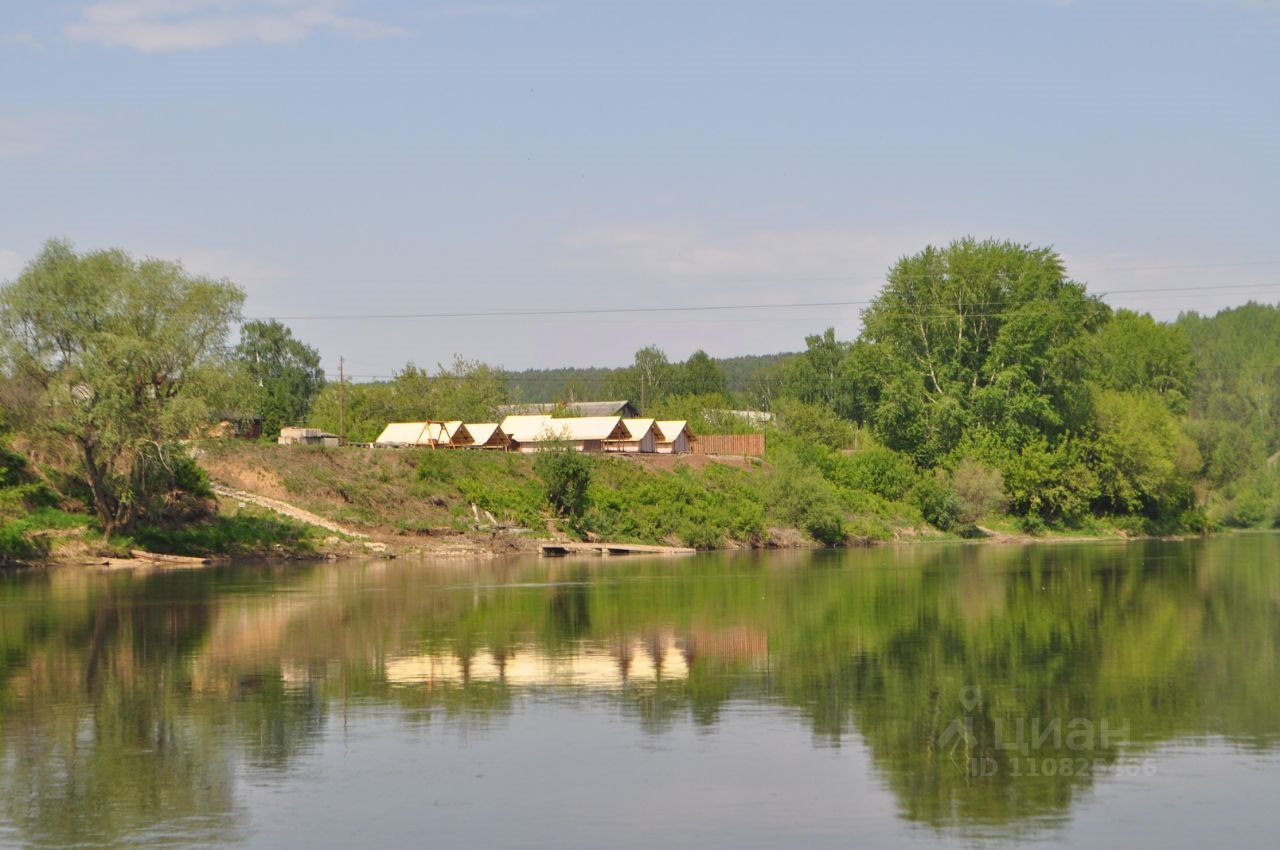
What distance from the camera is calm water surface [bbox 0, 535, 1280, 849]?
14.4 metres

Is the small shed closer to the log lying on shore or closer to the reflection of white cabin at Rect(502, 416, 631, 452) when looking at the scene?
the reflection of white cabin at Rect(502, 416, 631, 452)

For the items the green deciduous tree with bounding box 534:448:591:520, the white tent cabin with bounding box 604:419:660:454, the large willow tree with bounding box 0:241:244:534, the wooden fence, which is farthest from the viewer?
the white tent cabin with bounding box 604:419:660:454

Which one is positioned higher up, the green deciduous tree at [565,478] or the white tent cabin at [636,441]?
the white tent cabin at [636,441]

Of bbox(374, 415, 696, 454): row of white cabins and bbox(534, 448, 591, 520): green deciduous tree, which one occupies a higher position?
bbox(374, 415, 696, 454): row of white cabins

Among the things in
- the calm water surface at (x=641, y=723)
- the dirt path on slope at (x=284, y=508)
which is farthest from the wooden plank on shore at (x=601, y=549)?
the calm water surface at (x=641, y=723)

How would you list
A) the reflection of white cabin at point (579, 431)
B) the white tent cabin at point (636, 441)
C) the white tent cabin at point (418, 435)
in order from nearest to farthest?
the white tent cabin at point (418, 435)
the reflection of white cabin at point (579, 431)
the white tent cabin at point (636, 441)

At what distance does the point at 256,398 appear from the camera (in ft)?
205

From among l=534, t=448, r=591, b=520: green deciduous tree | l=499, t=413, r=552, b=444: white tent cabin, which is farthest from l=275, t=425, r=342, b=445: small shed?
l=534, t=448, r=591, b=520: green deciduous tree

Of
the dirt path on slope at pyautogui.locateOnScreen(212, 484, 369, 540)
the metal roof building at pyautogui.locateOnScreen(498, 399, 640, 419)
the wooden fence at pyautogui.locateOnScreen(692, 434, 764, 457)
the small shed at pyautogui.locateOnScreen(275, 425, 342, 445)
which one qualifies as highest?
the metal roof building at pyautogui.locateOnScreen(498, 399, 640, 419)

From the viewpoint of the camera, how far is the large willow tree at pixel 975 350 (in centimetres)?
9394

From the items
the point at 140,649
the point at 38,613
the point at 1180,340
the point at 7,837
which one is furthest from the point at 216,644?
the point at 1180,340

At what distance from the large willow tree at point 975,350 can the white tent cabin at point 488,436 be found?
25.5 meters

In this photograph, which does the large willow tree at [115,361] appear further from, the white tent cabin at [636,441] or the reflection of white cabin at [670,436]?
the reflection of white cabin at [670,436]

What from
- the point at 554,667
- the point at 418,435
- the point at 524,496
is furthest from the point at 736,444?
the point at 554,667
